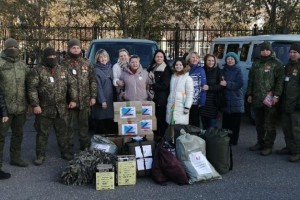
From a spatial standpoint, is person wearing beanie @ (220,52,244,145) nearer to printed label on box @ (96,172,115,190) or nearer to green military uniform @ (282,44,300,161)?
green military uniform @ (282,44,300,161)

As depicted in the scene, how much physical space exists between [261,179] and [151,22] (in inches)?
387

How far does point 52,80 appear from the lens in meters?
6.61

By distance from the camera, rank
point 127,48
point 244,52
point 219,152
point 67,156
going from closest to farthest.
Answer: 1. point 219,152
2. point 67,156
3. point 127,48
4. point 244,52

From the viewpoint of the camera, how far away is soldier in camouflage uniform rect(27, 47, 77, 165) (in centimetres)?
651

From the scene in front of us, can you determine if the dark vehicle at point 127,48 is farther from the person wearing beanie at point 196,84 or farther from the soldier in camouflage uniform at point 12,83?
the soldier in camouflage uniform at point 12,83

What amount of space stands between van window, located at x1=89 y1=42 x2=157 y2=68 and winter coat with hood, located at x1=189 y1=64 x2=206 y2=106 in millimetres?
1862

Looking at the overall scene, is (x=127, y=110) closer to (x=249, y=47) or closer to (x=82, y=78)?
(x=82, y=78)

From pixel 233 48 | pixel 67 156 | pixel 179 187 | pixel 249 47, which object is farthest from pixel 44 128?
pixel 233 48

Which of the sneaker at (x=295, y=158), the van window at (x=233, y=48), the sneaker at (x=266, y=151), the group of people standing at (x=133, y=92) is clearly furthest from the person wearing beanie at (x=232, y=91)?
the van window at (x=233, y=48)

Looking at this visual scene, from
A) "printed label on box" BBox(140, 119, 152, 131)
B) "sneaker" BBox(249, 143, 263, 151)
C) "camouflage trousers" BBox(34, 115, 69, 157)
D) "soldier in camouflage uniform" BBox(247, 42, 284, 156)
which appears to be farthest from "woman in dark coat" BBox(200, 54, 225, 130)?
"camouflage trousers" BBox(34, 115, 69, 157)

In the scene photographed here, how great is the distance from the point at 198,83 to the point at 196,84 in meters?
0.04

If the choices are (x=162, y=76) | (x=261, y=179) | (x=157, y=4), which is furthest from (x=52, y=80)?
(x=157, y=4)

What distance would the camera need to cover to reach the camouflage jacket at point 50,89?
21.2 ft

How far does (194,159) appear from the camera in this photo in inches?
238
